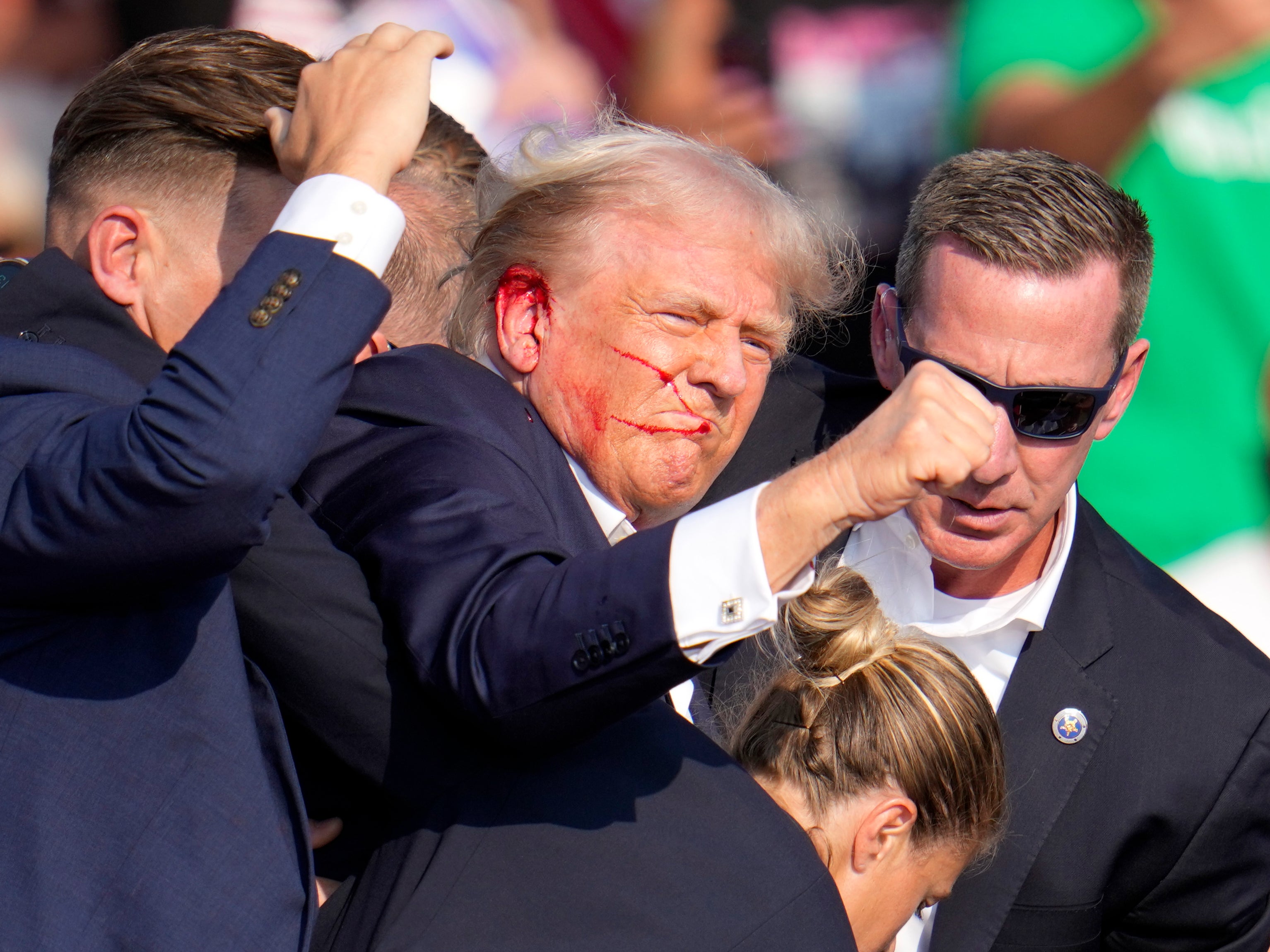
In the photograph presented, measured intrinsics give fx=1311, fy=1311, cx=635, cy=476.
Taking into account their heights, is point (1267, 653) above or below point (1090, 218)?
below

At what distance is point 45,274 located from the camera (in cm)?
167

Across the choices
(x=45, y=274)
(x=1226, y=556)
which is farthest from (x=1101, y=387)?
(x=45, y=274)

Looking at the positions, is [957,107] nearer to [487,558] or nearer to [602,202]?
[602,202]

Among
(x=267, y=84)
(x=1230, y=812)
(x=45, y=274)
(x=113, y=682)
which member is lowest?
(x=1230, y=812)

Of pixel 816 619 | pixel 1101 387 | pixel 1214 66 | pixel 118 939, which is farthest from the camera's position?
pixel 1214 66

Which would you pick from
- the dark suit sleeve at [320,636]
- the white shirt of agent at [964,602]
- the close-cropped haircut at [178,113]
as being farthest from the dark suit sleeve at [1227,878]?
the close-cropped haircut at [178,113]

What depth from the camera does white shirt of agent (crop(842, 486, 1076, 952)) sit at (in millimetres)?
2701

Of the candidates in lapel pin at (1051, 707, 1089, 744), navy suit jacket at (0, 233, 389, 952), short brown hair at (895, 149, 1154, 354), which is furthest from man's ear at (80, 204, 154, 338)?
lapel pin at (1051, 707, 1089, 744)

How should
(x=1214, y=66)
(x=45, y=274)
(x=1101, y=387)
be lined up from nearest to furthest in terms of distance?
1. (x=45, y=274)
2. (x=1101, y=387)
3. (x=1214, y=66)

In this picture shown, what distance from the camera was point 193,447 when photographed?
1239mm

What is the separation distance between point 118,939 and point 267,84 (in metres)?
1.17

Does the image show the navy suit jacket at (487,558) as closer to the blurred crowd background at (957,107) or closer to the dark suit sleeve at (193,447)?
the dark suit sleeve at (193,447)

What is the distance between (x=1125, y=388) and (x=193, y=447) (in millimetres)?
2031

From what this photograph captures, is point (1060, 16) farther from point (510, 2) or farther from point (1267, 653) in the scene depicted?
point (1267, 653)
